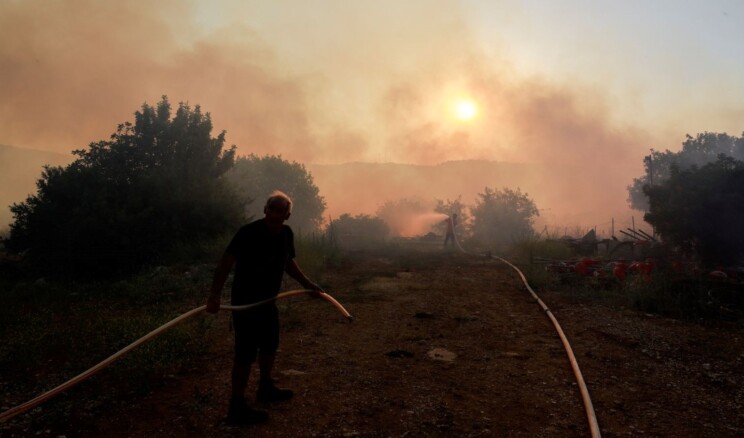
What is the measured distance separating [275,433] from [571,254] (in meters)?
16.9

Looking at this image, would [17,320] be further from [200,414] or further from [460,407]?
[460,407]

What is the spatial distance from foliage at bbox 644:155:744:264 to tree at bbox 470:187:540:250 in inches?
823

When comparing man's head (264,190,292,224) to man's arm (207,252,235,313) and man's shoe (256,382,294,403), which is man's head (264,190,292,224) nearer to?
man's arm (207,252,235,313)

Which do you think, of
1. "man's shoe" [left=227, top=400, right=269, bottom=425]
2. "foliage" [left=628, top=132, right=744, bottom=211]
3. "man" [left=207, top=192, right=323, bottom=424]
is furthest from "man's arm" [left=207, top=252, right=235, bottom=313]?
"foliage" [left=628, top=132, right=744, bottom=211]

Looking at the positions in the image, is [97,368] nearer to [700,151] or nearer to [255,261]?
[255,261]

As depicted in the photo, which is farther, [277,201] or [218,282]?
[277,201]

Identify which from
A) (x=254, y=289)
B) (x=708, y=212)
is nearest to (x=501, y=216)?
(x=708, y=212)

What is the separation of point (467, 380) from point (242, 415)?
2651mm

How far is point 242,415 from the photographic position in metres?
3.94

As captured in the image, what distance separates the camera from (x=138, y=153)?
68.8 feet

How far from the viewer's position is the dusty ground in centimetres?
395

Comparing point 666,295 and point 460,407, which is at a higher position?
point 666,295

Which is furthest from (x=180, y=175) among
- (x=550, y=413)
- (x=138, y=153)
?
(x=550, y=413)

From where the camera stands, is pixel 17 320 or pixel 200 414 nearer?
pixel 200 414
